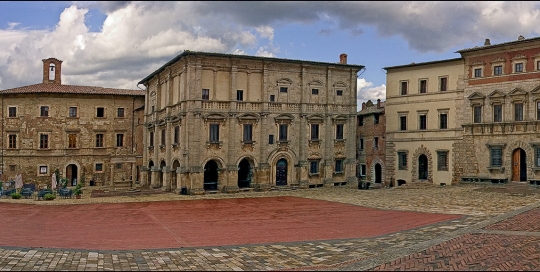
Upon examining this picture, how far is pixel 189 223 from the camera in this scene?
21016 millimetres

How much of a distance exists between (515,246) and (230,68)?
96.0 ft

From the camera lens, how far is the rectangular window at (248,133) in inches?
1576

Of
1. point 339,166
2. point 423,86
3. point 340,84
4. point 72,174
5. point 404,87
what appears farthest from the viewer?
point 72,174

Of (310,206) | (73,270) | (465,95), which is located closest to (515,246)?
(73,270)

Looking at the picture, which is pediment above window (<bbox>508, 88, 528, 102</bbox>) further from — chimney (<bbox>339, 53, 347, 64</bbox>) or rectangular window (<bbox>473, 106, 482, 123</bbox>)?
chimney (<bbox>339, 53, 347, 64</bbox>)

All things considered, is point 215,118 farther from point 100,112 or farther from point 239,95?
point 100,112

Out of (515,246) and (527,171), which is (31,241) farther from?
(527,171)

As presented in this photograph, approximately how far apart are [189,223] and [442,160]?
92.4ft

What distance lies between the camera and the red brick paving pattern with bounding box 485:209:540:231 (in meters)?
17.4

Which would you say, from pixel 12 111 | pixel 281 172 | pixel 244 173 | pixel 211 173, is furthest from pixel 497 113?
pixel 12 111

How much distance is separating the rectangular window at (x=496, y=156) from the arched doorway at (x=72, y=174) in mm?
40981

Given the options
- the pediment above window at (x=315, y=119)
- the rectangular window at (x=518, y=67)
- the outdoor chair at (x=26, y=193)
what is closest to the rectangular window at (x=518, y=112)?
the rectangular window at (x=518, y=67)

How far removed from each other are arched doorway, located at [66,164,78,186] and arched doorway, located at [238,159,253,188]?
19.9 meters

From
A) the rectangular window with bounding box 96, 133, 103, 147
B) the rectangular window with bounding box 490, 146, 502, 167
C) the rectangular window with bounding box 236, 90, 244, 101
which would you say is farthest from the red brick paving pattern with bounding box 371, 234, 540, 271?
the rectangular window with bounding box 96, 133, 103, 147
